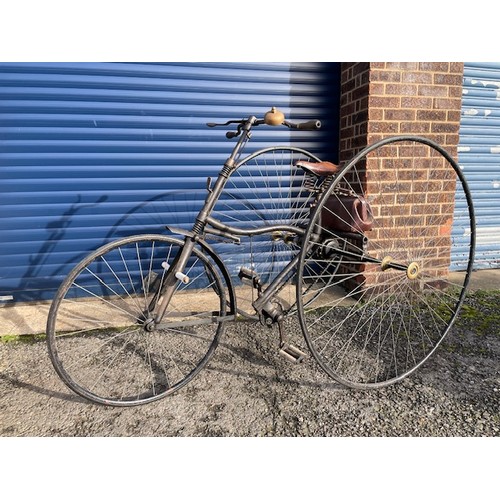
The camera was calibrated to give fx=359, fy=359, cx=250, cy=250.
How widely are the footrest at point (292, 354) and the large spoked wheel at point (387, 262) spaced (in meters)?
0.17

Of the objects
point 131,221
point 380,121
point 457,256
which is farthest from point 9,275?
point 457,256

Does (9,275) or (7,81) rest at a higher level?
(7,81)

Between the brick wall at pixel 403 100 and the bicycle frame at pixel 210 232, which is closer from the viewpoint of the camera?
the bicycle frame at pixel 210 232

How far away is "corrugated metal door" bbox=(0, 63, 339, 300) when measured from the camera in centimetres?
307

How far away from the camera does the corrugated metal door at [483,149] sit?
3697 millimetres

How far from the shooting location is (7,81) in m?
2.99

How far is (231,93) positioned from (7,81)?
1.88 m

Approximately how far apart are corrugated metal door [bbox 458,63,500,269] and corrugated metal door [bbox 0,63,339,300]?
1.51 metres

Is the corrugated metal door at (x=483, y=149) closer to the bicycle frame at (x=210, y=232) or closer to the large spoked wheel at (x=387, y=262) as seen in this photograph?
the large spoked wheel at (x=387, y=262)

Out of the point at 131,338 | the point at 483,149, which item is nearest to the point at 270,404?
the point at 131,338

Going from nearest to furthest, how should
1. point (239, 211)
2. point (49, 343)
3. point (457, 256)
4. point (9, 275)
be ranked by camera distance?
point (49, 343) → point (9, 275) → point (239, 211) → point (457, 256)

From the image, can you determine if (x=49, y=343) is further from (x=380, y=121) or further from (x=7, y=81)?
(x=380, y=121)

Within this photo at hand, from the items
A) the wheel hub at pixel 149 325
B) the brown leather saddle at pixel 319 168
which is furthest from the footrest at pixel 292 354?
the brown leather saddle at pixel 319 168

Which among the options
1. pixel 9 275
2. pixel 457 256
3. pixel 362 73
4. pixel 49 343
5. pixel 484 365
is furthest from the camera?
pixel 457 256
